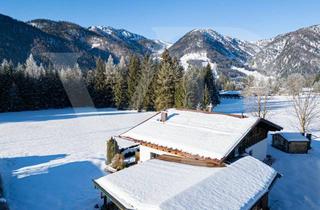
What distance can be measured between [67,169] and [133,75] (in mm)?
39806

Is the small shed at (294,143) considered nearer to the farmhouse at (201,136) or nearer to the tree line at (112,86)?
the farmhouse at (201,136)

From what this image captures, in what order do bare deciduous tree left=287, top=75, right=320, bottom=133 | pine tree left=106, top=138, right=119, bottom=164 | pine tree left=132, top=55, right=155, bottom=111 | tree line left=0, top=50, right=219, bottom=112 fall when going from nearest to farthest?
1. pine tree left=106, top=138, right=119, bottom=164
2. bare deciduous tree left=287, top=75, right=320, bottom=133
3. tree line left=0, top=50, right=219, bottom=112
4. pine tree left=132, top=55, right=155, bottom=111

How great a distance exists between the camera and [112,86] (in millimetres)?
62062

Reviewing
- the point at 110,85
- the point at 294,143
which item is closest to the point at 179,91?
the point at 110,85

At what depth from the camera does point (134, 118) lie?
4672 cm

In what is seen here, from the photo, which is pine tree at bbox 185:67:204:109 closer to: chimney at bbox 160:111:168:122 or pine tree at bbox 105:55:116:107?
pine tree at bbox 105:55:116:107

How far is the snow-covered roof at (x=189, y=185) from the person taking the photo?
407 inches

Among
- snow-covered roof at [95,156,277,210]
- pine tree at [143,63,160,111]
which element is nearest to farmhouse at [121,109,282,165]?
snow-covered roof at [95,156,277,210]

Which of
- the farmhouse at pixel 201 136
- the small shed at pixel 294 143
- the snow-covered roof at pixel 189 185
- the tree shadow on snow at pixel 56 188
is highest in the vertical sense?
the farmhouse at pixel 201 136

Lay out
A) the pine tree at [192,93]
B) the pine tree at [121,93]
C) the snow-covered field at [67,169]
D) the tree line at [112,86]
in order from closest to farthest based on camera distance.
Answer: the snow-covered field at [67,169] → the pine tree at [192,93] → the tree line at [112,86] → the pine tree at [121,93]

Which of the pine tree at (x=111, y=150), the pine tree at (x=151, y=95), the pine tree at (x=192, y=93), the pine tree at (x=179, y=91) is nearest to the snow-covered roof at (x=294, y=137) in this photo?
the pine tree at (x=111, y=150)

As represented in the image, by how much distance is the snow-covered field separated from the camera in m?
16.0

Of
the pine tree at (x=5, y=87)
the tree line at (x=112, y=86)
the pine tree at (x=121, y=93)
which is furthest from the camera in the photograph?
the pine tree at (x=121, y=93)

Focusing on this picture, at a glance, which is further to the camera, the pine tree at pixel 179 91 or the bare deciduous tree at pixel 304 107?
the pine tree at pixel 179 91
